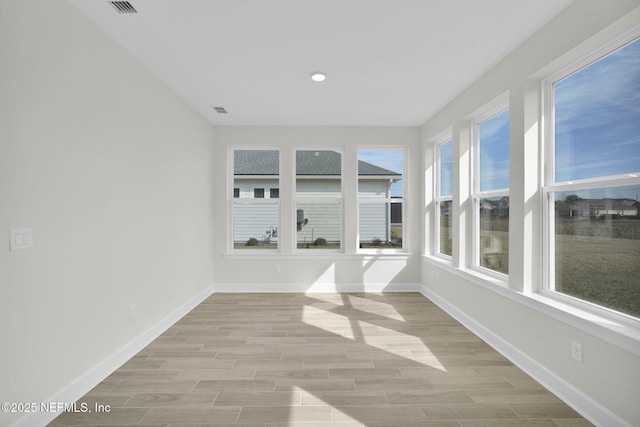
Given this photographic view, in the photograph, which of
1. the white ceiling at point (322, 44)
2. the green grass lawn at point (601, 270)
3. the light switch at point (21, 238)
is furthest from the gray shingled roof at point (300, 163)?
the light switch at point (21, 238)

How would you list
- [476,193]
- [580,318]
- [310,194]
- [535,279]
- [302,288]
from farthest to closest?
1. [310,194]
2. [302,288]
3. [476,193]
4. [535,279]
5. [580,318]

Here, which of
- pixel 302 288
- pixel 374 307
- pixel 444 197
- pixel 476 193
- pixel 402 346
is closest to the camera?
pixel 402 346

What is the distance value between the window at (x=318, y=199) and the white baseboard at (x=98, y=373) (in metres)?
2.32

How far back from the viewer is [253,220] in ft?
17.8

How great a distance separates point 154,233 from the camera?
3342 mm

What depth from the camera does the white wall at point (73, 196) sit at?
1.80m

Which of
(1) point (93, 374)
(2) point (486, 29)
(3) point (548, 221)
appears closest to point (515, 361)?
(3) point (548, 221)

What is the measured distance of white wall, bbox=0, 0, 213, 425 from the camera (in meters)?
1.80

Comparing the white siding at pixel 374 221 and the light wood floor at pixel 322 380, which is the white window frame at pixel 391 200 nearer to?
the white siding at pixel 374 221

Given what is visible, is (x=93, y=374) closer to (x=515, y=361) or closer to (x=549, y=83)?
(x=515, y=361)

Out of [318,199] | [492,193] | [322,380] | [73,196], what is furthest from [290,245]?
[73,196]

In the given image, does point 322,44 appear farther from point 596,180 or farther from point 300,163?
point 300,163

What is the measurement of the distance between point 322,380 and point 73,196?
2218 mm

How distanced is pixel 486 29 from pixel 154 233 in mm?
3485
